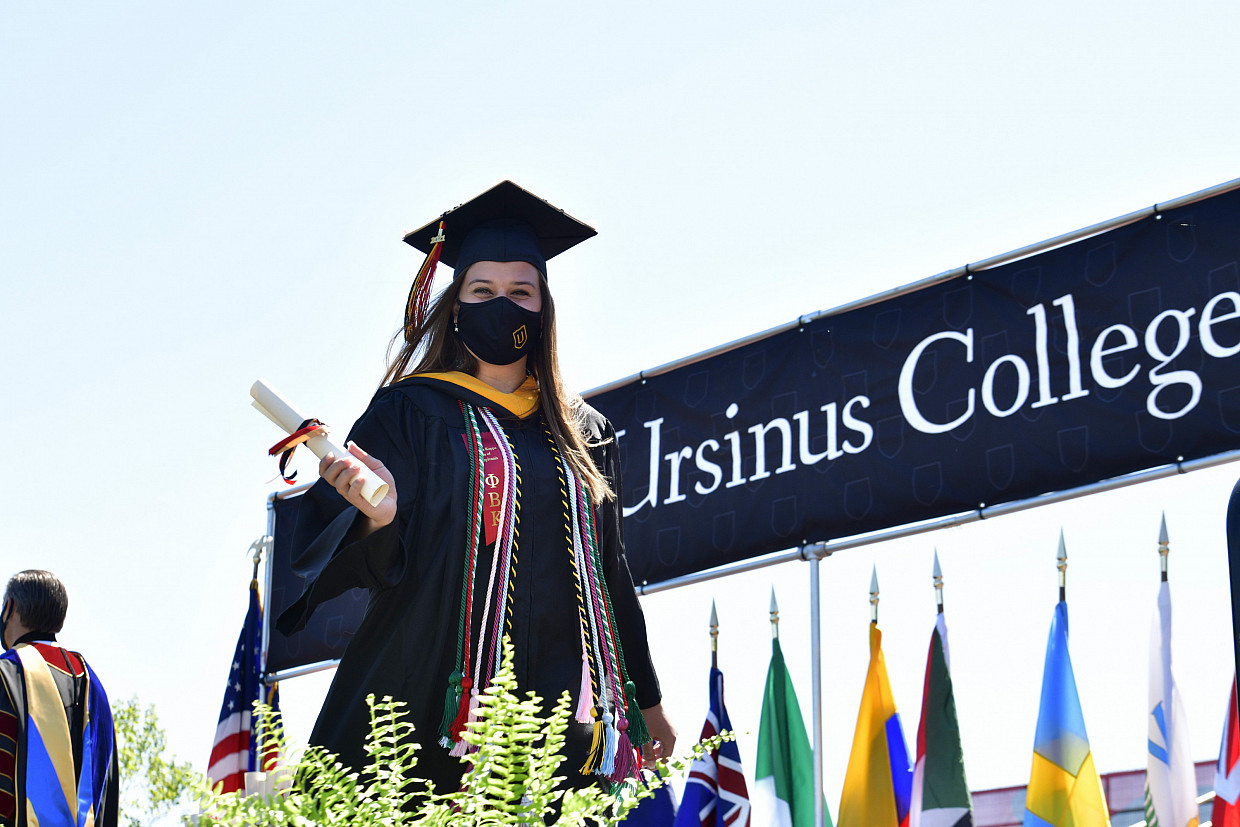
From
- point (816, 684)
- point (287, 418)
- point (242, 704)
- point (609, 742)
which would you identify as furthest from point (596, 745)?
point (242, 704)

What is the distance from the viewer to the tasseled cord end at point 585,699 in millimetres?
2566

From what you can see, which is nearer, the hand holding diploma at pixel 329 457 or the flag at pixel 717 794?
the hand holding diploma at pixel 329 457

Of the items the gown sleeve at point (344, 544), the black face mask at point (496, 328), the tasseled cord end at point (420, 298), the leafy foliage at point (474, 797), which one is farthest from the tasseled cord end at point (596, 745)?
the leafy foliage at point (474, 797)

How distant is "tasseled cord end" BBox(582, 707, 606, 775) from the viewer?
8.50ft

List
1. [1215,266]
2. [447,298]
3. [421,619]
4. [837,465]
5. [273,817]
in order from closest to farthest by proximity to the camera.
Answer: [273,817] < [421,619] < [447,298] < [1215,266] < [837,465]

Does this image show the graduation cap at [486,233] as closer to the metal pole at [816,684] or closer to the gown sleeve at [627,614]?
the gown sleeve at [627,614]

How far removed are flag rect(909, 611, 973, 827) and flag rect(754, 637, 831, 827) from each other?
47cm

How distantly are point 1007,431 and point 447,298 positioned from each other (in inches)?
90.0

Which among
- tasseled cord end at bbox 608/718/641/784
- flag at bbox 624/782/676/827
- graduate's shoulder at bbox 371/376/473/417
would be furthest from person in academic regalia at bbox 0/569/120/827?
flag at bbox 624/782/676/827

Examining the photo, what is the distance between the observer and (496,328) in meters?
2.94

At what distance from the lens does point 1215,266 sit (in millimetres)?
4371

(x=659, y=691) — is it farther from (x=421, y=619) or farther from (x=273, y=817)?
(x=273, y=817)

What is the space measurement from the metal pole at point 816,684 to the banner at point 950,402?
0.18 m

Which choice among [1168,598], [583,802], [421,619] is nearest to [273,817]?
[583,802]
